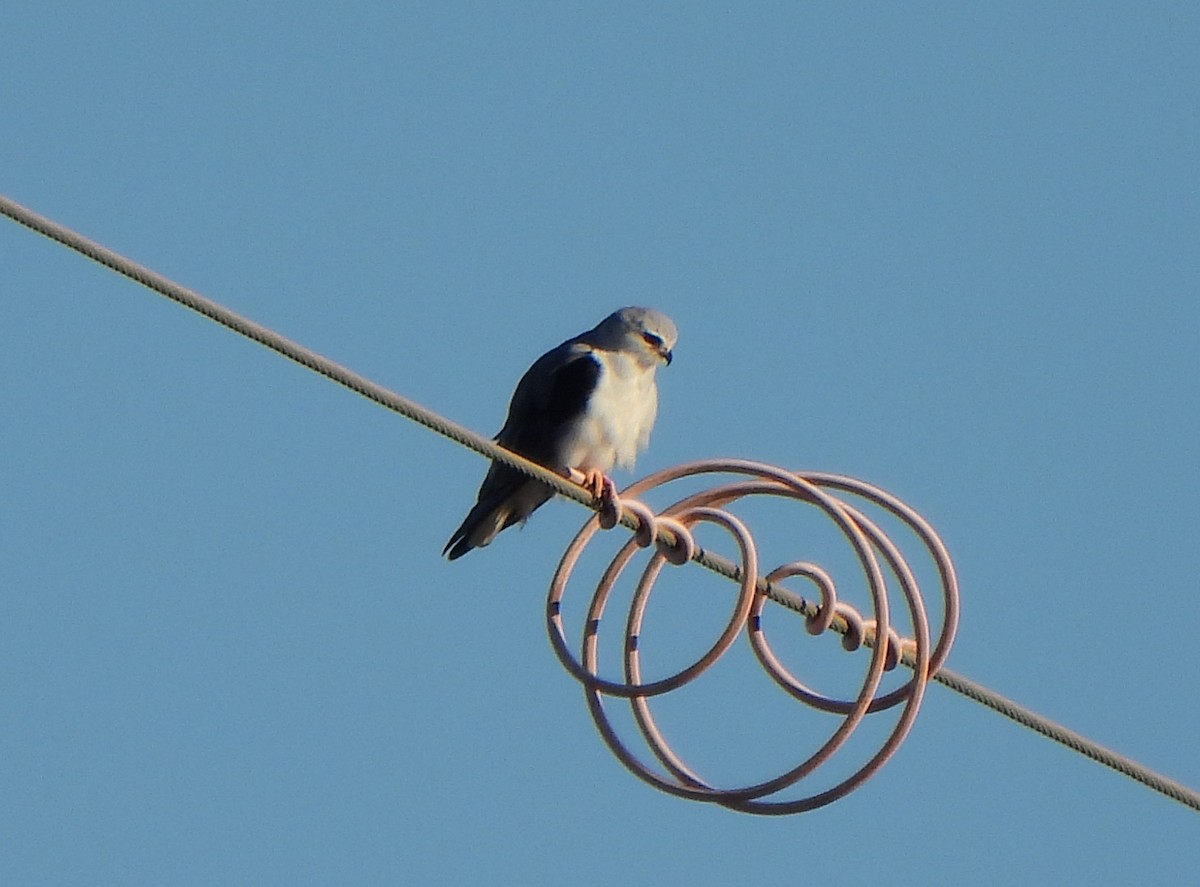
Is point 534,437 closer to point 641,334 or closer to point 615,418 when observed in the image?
point 615,418

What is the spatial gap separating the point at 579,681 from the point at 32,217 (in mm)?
1719

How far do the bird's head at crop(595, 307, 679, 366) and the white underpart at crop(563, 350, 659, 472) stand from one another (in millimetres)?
86

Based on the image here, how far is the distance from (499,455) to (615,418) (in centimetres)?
336

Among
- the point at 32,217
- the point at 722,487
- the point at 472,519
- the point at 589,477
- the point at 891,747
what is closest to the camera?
the point at 32,217

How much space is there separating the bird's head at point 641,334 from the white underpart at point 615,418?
0.28ft

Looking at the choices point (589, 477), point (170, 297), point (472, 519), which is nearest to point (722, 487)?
point (170, 297)

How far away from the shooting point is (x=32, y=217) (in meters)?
4.68

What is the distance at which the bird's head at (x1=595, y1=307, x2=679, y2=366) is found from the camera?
9.16 meters

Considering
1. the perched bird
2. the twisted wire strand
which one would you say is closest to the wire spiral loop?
the twisted wire strand

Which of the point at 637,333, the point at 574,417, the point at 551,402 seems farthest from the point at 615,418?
the point at 637,333

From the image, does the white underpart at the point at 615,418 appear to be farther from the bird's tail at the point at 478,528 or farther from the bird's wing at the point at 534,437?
the bird's tail at the point at 478,528

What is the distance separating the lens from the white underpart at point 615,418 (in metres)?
8.61

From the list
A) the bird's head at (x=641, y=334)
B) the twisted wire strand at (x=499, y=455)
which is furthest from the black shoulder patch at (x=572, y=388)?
the twisted wire strand at (x=499, y=455)

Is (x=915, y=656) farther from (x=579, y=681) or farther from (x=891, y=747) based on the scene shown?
(x=579, y=681)
